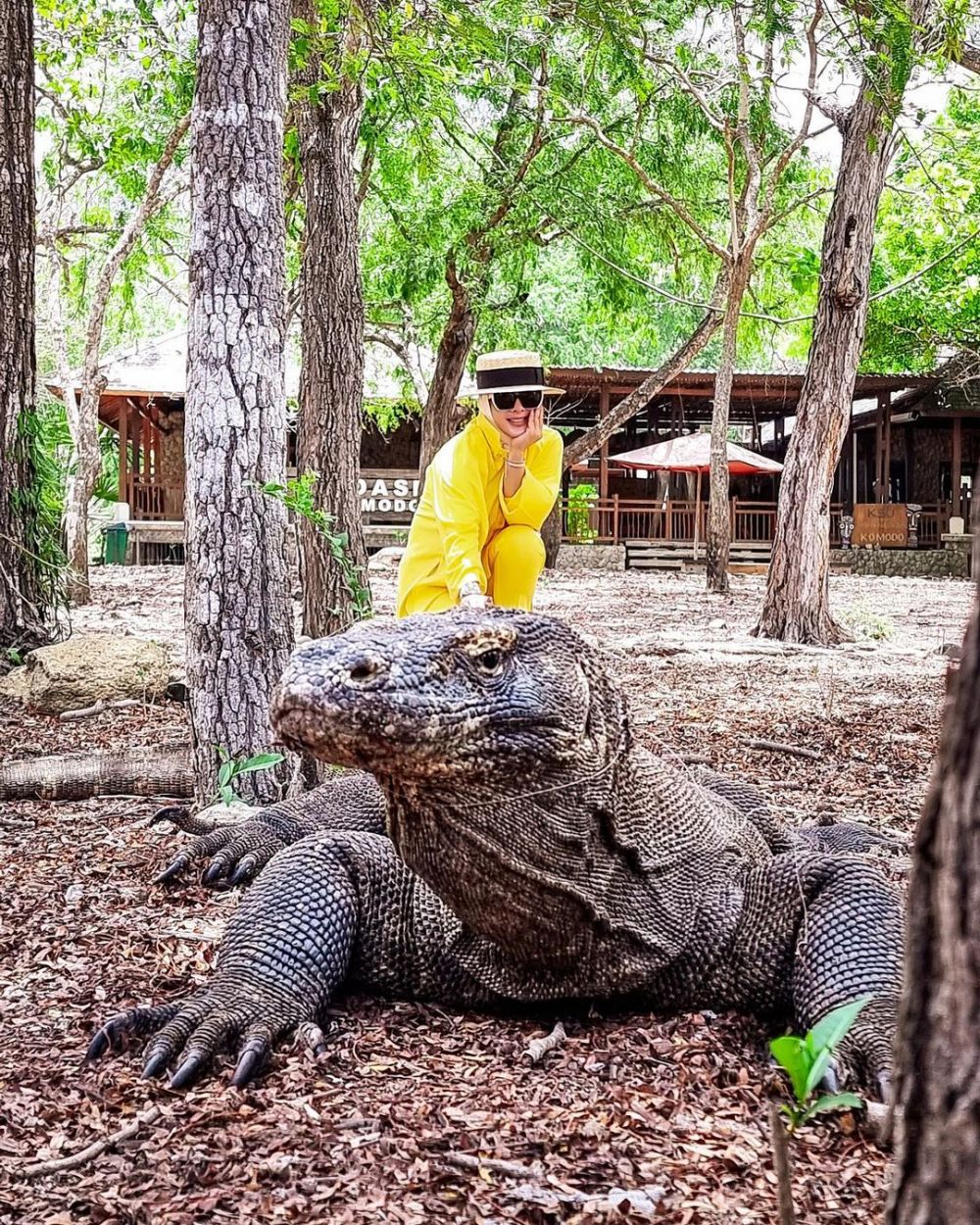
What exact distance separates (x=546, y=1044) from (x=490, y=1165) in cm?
46

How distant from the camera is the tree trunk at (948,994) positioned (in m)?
0.85

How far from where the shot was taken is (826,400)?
10.3 m

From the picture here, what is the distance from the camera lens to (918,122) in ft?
32.5

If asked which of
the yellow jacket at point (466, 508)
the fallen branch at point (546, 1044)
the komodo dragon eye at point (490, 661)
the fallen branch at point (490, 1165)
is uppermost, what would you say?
the yellow jacket at point (466, 508)

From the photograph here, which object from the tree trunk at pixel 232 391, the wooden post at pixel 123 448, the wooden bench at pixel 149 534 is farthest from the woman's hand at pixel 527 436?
the wooden post at pixel 123 448

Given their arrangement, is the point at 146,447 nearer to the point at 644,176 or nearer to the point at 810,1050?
the point at 644,176

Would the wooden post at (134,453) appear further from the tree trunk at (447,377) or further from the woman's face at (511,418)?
the woman's face at (511,418)

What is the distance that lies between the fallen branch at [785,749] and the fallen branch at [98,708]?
3337 mm

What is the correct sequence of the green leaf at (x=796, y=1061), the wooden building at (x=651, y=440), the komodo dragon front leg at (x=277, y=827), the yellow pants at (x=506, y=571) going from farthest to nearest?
the wooden building at (x=651, y=440)
the yellow pants at (x=506, y=571)
the komodo dragon front leg at (x=277, y=827)
the green leaf at (x=796, y=1061)

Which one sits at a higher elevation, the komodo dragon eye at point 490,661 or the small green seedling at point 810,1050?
the komodo dragon eye at point 490,661

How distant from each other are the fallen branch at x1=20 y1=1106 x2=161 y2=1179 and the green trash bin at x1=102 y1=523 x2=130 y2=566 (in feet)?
72.3

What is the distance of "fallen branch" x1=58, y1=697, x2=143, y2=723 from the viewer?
631 centimetres

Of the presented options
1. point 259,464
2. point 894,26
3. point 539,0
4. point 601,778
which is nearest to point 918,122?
point 539,0

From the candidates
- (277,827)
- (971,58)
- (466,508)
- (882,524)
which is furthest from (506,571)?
(882,524)
